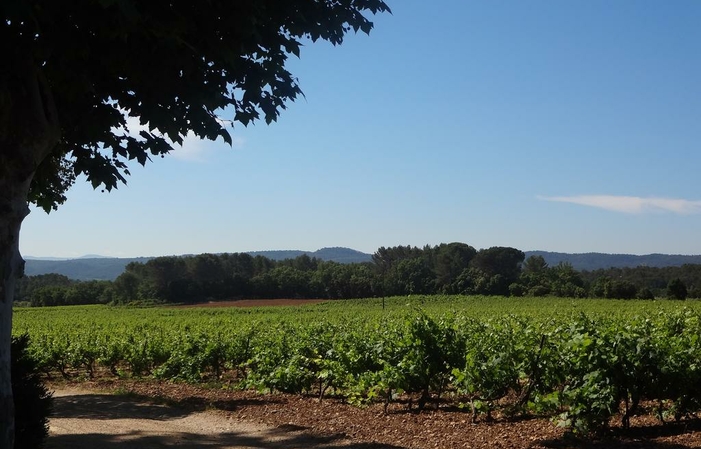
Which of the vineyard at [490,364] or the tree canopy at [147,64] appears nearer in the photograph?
the tree canopy at [147,64]

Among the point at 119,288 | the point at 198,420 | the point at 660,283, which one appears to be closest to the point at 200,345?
the point at 198,420

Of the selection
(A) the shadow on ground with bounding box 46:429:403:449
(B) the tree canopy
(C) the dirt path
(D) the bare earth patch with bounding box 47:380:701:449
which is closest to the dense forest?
(D) the bare earth patch with bounding box 47:380:701:449

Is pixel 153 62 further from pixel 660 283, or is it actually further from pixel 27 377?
pixel 660 283

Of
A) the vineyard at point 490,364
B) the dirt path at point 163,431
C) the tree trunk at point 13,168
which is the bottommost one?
the dirt path at point 163,431

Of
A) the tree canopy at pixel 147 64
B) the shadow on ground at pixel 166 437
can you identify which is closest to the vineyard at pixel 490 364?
the shadow on ground at pixel 166 437

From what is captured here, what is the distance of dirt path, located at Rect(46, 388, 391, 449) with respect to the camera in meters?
8.52

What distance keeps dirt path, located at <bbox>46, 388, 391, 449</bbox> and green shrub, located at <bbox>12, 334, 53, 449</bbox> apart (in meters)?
2.18

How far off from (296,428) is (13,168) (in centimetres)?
590

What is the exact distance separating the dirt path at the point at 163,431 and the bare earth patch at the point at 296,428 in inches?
0.6

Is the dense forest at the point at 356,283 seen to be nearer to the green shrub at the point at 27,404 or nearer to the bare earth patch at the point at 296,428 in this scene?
the bare earth patch at the point at 296,428

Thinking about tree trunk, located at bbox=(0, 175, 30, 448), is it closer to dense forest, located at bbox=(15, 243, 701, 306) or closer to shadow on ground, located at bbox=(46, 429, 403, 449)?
shadow on ground, located at bbox=(46, 429, 403, 449)

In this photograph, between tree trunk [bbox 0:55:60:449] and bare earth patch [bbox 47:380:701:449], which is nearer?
tree trunk [bbox 0:55:60:449]

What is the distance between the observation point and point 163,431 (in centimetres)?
958

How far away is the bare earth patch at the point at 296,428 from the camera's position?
26.5 feet
